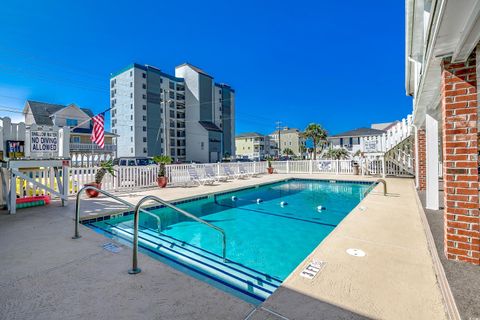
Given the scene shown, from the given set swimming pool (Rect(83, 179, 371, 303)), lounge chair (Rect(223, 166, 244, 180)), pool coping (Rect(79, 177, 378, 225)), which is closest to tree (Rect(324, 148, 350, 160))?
pool coping (Rect(79, 177, 378, 225))

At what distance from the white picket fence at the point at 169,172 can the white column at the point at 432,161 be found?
1002 centimetres

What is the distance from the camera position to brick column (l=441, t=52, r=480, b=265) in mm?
2805

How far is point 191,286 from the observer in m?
2.70

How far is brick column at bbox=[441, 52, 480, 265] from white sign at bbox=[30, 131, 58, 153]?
360 inches

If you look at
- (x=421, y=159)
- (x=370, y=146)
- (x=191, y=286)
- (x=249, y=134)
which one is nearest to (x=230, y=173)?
(x=370, y=146)

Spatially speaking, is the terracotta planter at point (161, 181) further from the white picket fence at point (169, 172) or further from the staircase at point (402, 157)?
the staircase at point (402, 157)

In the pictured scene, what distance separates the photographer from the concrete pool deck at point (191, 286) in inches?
87.6

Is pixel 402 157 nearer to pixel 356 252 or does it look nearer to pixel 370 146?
pixel 370 146

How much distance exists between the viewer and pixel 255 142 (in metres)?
74.4

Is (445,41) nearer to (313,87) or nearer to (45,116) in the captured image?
(45,116)

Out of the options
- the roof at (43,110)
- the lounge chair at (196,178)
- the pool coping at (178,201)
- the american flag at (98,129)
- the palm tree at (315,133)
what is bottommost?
the pool coping at (178,201)

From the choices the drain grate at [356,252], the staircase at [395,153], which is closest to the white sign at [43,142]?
the drain grate at [356,252]

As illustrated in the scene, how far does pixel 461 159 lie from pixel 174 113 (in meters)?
49.6

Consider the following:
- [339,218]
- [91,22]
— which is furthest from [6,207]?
[91,22]
